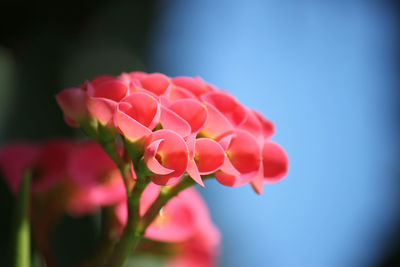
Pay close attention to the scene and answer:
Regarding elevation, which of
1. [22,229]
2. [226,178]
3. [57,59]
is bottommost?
[57,59]

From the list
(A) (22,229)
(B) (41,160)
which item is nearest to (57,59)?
(B) (41,160)

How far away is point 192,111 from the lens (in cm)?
34

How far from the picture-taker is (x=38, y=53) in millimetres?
1012

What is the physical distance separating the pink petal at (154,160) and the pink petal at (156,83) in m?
0.06

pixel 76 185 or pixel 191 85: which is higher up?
pixel 191 85

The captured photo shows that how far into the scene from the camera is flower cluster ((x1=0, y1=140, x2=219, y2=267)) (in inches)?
20.1

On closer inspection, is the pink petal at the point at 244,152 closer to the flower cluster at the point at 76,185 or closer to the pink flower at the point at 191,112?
the pink flower at the point at 191,112

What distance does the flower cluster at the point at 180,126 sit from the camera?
0.32m

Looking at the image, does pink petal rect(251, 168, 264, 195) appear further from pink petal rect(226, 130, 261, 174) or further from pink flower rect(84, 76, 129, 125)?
pink flower rect(84, 76, 129, 125)

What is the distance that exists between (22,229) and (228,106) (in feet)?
0.62

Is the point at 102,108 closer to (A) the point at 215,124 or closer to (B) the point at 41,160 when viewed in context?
(A) the point at 215,124

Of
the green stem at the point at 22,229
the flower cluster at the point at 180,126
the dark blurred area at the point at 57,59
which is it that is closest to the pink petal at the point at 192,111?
the flower cluster at the point at 180,126

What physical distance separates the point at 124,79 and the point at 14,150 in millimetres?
226

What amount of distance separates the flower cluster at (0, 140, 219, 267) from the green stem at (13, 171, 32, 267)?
0.31 feet
